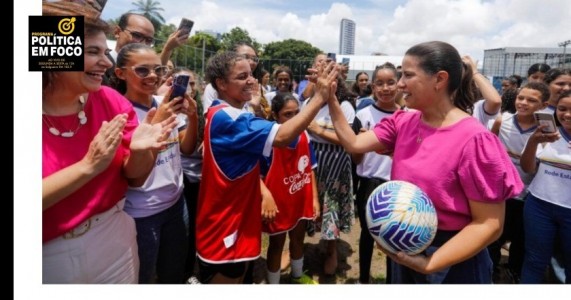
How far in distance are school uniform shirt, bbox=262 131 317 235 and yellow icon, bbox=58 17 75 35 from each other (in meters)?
2.01

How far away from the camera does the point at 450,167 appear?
1803mm

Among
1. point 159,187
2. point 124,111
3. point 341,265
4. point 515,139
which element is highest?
point 124,111

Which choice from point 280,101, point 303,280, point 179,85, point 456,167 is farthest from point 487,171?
point 303,280

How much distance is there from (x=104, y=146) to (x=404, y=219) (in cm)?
141

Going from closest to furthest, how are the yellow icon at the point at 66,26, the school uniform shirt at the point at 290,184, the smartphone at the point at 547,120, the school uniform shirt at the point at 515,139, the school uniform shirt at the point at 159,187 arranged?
the yellow icon at the point at 66,26 < the school uniform shirt at the point at 159,187 < the smartphone at the point at 547,120 < the school uniform shirt at the point at 290,184 < the school uniform shirt at the point at 515,139

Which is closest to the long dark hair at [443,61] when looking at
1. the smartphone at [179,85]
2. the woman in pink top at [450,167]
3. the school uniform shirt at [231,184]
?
the woman in pink top at [450,167]

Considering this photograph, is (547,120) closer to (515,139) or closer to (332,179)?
(515,139)

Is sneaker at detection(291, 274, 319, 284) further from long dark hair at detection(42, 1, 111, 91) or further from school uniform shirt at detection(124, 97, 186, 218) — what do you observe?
long dark hair at detection(42, 1, 111, 91)

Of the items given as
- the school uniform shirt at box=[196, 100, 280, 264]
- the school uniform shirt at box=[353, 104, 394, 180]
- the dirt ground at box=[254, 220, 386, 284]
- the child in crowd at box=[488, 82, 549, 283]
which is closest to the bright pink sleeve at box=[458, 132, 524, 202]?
the school uniform shirt at box=[196, 100, 280, 264]

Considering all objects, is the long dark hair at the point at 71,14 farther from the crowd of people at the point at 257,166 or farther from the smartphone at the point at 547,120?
the smartphone at the point at 547,120

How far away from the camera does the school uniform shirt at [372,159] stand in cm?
355

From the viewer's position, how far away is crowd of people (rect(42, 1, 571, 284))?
174 cm

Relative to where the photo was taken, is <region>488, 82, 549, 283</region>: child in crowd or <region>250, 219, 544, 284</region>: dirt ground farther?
<region>250, 219, 544, 284</region>: dirt ground
